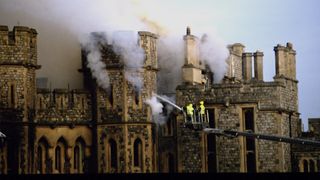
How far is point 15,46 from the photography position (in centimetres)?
5078

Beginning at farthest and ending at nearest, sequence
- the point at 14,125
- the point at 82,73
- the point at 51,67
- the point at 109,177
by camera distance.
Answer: the point at 51,67
the point at 82,73
the point at 14,125
the point at 109,177

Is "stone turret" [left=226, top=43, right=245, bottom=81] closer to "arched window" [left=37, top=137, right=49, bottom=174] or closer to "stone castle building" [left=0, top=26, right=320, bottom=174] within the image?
"stone castle building" [left=0, top=26, right=320, bottom=174]

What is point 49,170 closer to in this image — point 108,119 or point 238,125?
point 108,119

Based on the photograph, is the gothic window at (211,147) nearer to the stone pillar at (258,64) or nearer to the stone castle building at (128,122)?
the stone castle building at (128,122)

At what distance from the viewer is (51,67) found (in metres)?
61.9

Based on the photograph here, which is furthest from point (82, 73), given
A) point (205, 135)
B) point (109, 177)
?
point (109, 177)

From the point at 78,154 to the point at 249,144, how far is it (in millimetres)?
8882

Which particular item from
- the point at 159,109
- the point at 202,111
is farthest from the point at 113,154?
the point at 202,111

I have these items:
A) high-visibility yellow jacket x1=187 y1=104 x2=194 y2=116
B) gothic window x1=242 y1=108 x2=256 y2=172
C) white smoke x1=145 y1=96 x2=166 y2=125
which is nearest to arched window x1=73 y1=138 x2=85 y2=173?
white smoke x1=145 y1=96 x2=166 y2=125

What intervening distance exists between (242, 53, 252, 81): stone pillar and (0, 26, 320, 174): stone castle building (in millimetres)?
9967

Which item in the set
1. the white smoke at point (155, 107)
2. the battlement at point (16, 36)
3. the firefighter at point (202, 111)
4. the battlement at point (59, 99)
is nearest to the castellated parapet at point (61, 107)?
the battlement at point (59, 99)

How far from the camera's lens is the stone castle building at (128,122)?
5122 cm

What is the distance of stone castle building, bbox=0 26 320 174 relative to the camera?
168 ft

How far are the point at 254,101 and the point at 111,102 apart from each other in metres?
7.40
